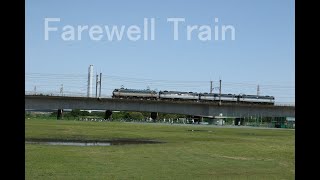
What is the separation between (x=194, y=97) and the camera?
90.6m

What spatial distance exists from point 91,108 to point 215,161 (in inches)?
2747

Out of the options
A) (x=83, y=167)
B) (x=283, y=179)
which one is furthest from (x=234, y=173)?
(x=83, y=167)

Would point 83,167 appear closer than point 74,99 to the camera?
Yes

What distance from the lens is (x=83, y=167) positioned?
13453mm

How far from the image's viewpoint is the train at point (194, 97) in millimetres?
89312

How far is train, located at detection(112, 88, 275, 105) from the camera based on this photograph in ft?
293

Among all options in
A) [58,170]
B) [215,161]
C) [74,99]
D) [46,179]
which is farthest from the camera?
[74,99]

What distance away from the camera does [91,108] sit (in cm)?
8425
